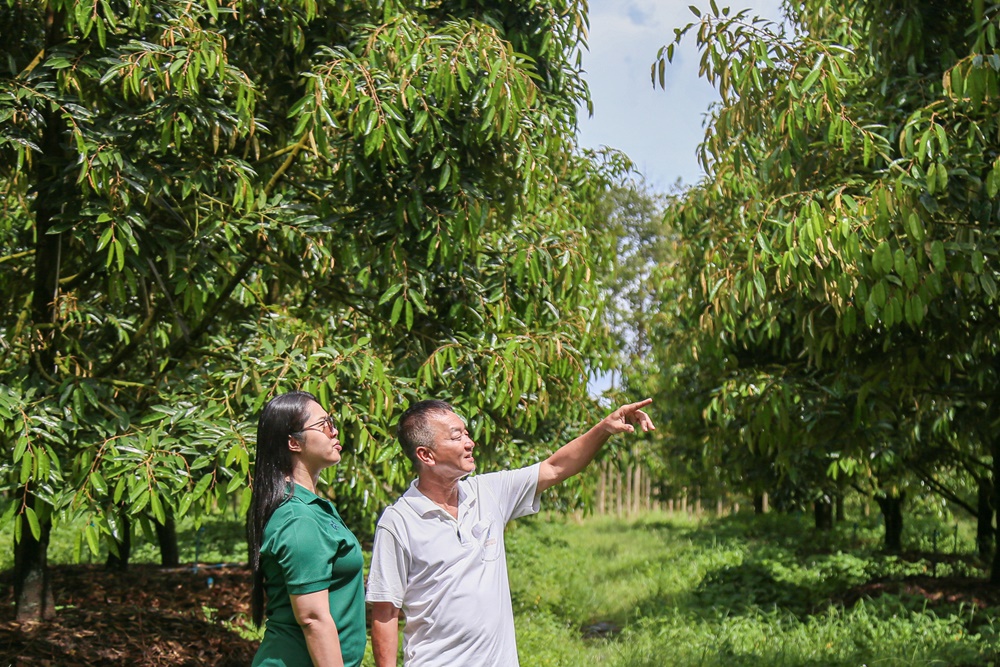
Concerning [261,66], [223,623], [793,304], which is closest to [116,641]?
[223,623]

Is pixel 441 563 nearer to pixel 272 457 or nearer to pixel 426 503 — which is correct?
pixel 426 503

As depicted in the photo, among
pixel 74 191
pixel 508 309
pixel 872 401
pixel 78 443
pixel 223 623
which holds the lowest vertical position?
pixel 223 623

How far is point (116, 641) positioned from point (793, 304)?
4.83 m

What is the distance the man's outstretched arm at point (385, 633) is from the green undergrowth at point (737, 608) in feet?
14.2

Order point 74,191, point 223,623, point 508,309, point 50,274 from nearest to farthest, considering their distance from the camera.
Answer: point 74,191 → point 50,274 → point 508,309 → point 223,623

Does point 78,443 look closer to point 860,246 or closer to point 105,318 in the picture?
point 105,318

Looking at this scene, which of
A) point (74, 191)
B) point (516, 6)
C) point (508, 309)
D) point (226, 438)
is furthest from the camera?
point (516, 6)

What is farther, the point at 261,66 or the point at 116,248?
the point at 261,66

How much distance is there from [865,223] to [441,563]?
10.4ft

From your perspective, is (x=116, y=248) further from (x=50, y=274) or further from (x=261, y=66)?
(x=261, y=66)

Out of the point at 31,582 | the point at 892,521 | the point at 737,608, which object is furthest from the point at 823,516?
the point at 31,582

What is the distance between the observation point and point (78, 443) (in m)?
4.58

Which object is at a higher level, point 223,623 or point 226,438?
point 226,438

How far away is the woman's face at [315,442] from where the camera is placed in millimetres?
2820
